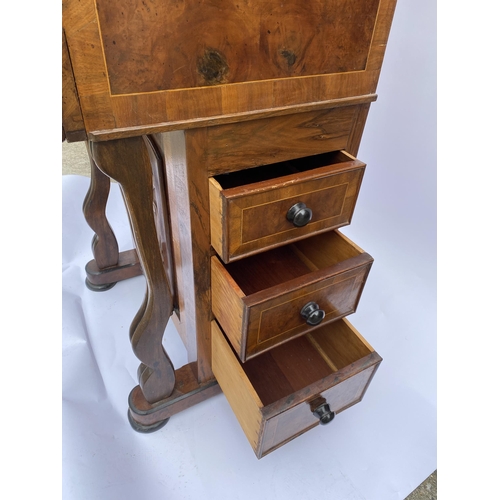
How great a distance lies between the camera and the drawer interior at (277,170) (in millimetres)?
817

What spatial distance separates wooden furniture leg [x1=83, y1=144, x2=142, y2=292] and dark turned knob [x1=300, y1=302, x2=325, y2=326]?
77 centimetres

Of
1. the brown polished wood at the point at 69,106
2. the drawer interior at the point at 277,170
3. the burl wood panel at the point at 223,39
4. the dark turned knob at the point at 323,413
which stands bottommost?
the dark turned knob at the point at 323,413

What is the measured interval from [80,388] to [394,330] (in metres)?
1.03

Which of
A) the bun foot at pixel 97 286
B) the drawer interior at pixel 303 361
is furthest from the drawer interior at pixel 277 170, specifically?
the bun foot at pixel 97 286

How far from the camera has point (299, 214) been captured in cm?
69

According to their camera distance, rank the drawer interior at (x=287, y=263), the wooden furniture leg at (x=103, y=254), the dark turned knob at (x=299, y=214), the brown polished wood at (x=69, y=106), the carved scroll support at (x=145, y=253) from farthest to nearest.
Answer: the wooden furniture leg at (x=103, y=254), the drawer interior at (x=287, y=263), the dark turned knob at (x=299, y=214), the carved scroll support at (x=145, y=253), the brown polished wood at (x=69, y=106)

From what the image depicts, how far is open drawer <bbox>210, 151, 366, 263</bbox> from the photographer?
0.64m

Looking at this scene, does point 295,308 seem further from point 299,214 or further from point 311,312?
point 299,214

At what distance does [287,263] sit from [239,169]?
0.39 metres

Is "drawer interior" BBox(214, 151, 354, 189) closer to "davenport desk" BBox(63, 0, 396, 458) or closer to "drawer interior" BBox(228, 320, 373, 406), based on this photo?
"davenport desk" BBox(63, 0, 396, 458)

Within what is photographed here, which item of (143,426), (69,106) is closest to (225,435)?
(143,426)

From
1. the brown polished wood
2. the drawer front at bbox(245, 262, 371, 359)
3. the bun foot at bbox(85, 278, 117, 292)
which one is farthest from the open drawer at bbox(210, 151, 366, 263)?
the bun foot at bbox(85, 278, 117, 292)

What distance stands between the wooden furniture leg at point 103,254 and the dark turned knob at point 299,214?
0.74m

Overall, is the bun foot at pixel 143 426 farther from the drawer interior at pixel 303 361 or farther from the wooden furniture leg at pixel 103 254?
the wooden furniture leg at pixel 103 254
